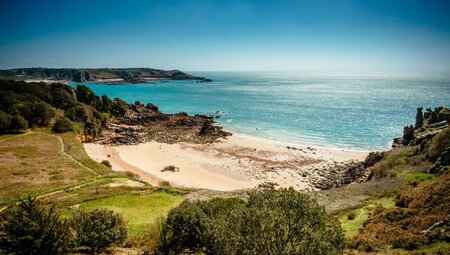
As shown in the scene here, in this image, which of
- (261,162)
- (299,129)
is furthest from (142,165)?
(299,129)

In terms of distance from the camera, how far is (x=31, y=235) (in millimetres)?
12875

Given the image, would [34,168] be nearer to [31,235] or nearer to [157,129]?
[31,235]

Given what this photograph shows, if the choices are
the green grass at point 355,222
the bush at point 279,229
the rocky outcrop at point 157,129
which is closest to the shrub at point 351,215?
the green grass at point 355,222

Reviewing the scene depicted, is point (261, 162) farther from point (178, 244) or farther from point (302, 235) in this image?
Answer: point (302, 235)

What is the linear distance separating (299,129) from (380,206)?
59.8 m

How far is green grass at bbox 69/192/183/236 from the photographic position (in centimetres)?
2402

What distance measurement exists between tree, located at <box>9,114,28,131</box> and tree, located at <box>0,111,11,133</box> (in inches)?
26.2

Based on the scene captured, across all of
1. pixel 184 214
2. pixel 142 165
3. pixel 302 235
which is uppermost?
pixel 302 235

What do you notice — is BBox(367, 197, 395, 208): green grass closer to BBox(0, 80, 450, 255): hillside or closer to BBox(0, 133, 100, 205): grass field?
BBox(0, 80, 450, 255): hillside

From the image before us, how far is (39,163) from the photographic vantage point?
133ft

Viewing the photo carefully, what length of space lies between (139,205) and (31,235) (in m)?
14.7

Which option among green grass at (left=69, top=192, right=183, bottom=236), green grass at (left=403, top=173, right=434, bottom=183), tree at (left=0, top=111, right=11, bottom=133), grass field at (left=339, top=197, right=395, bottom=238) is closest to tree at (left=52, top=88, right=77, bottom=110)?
tree at (left=0, top=111, right=11, bottom=133)

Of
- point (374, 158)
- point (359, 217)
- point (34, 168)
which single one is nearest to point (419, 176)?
point (359, 217)

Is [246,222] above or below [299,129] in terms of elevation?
above
